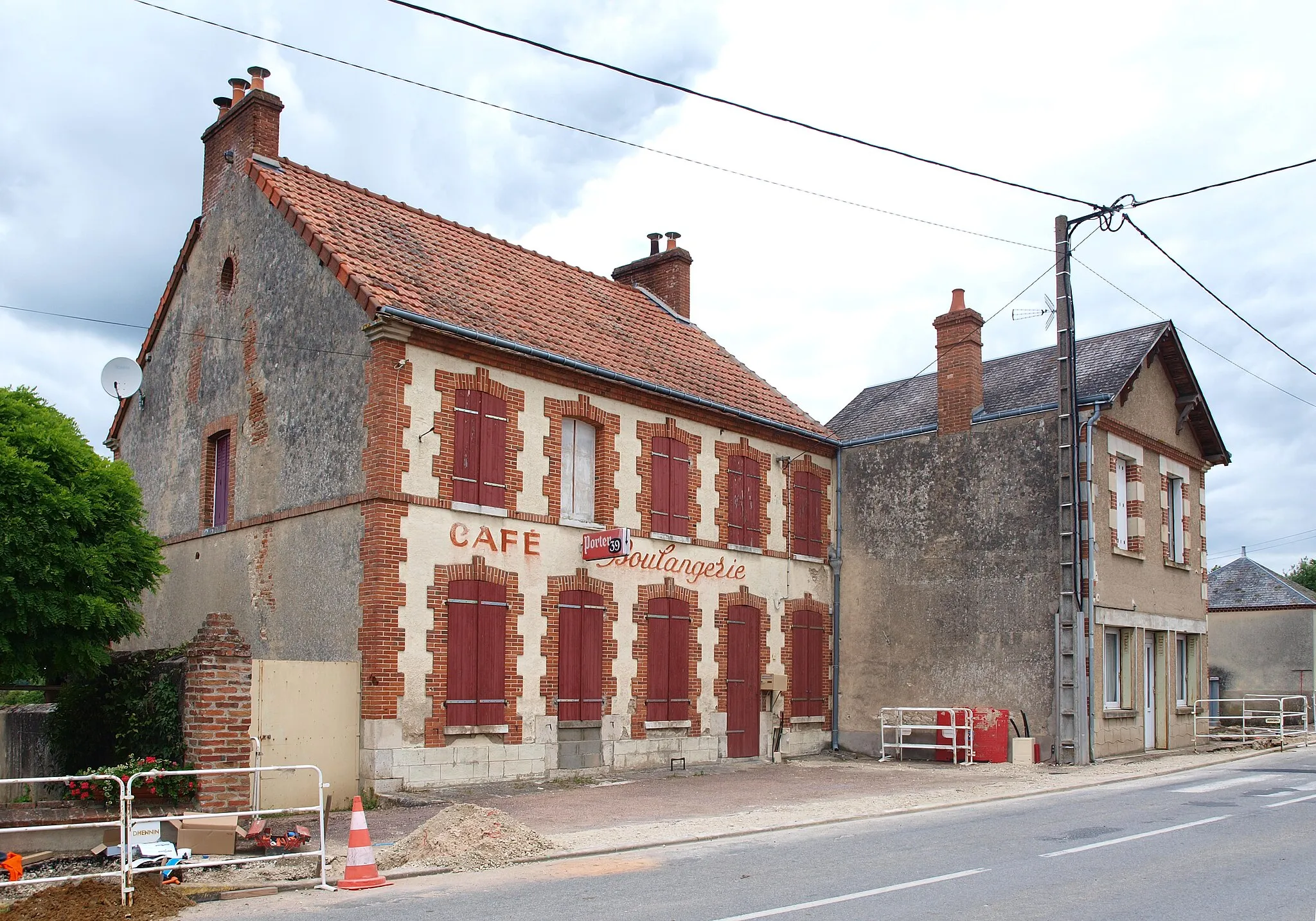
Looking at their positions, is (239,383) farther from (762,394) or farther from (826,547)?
(826,547)

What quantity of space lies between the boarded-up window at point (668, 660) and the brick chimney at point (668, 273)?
851cm

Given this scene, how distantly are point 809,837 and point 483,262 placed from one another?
12.2 m

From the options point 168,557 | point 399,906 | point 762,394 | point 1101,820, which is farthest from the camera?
point 762,394

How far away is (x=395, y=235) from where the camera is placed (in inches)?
760

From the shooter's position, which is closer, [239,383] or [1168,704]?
[239,383]

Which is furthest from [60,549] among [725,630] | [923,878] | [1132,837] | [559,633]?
[1132,837]

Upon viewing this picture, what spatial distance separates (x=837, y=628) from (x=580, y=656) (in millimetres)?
7449

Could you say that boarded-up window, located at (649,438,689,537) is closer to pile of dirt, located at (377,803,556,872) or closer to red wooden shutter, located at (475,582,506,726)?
red wooden shutter, located at (475,582,506,726)

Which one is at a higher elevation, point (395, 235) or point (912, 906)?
point (395, 235)

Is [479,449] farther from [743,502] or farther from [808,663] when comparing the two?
[808,663]

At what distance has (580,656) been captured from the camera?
18.2 metres

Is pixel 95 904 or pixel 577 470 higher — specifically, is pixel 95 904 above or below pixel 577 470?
below

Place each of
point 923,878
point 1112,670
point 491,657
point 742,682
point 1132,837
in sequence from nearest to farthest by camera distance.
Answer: point 923,878 < point 1132,837 < point 491,657 < point 742,682 < point 1112,670

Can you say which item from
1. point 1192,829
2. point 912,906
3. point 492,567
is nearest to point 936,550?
point 492,567
